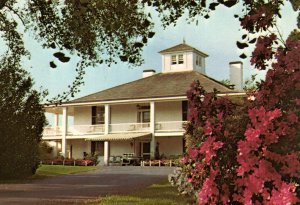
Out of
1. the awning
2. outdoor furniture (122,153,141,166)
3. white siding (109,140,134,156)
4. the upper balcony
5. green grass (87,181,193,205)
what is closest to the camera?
green grass (87,181,193,205)

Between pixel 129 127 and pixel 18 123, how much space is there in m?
21.8

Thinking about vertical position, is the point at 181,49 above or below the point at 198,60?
above

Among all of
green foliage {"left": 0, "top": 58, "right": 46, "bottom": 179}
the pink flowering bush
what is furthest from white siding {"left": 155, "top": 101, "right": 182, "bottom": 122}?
the pink flowering bush

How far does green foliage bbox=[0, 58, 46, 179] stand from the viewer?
2412 cm

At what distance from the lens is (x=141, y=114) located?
47.4 metres

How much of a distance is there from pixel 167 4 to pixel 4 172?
612 inches

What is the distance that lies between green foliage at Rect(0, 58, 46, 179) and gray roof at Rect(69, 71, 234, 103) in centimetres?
1877

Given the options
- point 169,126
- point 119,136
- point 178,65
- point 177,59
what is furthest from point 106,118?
point 177,59

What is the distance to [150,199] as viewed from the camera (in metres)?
14.3

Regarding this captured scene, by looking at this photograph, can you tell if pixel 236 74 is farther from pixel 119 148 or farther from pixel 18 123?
pixel 18 123

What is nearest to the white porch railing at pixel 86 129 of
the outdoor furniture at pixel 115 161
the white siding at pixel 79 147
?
the white siding at pixel 79 147

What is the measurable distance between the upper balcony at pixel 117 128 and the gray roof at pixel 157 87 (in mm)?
2404

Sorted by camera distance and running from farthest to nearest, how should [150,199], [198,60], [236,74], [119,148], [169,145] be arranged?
[198,60]
[236,74]
[119,148]
[169,145]
[150,199]

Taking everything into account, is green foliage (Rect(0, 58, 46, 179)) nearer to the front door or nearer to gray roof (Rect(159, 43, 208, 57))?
the front door
